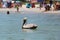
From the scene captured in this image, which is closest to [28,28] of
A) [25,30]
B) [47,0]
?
[25,30]

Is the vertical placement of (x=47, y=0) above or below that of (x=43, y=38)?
below

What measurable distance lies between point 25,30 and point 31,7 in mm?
43813

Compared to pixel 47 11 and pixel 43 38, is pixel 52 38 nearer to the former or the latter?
pixel 43 38

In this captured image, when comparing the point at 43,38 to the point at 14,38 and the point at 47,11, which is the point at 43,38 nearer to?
the point at 14,38

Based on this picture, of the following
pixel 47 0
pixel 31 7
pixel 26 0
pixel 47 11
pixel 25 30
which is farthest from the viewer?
pixel 26 0

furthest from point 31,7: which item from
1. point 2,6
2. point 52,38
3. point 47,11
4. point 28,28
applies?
point 52,38

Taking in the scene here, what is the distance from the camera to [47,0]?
81000 mm

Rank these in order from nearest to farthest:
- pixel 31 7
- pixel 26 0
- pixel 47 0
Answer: pixel 31 7 < pixel 47 0 < pixel 26 0

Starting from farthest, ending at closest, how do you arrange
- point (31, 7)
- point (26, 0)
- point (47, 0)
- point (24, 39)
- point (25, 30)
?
point (26, 0)
point (47, 0)
point (31, 7)
point (25, 30)
point (24, 39)

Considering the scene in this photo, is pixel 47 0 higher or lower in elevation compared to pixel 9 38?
lower

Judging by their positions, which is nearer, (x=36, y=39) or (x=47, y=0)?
(x=36, y=39)

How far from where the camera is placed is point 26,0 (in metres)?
97.2

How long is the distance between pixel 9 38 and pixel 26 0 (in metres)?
74.7

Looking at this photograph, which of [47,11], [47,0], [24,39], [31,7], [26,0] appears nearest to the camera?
[24,39]
